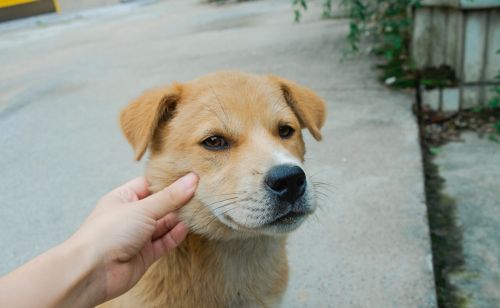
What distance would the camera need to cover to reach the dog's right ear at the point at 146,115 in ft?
7.77

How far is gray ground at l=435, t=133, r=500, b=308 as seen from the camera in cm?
306

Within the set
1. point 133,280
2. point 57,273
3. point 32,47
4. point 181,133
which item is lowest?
point 32,47

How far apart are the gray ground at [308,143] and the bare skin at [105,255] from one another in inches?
43.8

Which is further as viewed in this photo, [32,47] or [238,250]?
[32,47]

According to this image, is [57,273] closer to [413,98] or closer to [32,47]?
[413,98]

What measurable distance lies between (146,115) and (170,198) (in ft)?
1.48

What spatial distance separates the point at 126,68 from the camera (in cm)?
882

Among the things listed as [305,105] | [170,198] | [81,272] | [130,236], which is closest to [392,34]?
[305,105]

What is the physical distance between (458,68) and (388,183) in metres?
1.99

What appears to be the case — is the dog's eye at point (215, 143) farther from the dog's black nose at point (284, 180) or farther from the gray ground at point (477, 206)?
the gray ground at point (477, 206)

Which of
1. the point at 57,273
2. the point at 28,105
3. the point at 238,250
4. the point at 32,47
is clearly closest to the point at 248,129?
the point at 238,250

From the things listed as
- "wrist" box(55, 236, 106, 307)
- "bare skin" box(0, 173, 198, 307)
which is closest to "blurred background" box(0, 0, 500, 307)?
"bare skin" box(0, 173, 198, 307)

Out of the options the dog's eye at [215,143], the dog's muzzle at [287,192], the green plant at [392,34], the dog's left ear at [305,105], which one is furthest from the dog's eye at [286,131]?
the green plant at [392,34]

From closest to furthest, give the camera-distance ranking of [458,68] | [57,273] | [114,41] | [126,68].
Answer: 1. [57,273]
2. [458,68]
3. [126,68]
4. [114,41]
